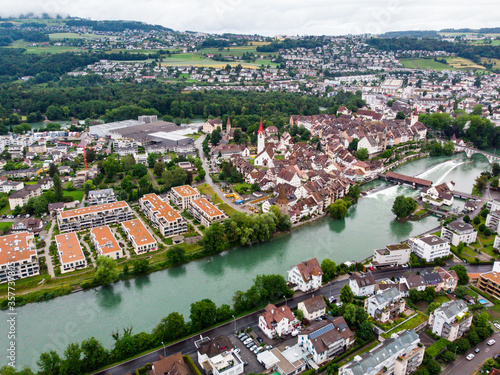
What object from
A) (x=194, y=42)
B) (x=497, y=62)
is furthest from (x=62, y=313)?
(x=194, y=42)

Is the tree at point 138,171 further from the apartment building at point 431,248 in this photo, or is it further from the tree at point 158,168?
the apartment building at point 431,248

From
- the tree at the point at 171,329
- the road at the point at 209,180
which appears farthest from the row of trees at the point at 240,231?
the tree at the point at 171,329

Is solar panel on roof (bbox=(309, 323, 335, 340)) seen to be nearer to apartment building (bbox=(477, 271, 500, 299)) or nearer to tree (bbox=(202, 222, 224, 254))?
apartment building (bbox=(477, 271, 500, 299))

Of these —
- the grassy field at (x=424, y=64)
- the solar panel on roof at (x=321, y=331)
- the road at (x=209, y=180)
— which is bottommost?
the road at (x=209, y=180)

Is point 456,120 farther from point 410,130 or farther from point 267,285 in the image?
point 267,285

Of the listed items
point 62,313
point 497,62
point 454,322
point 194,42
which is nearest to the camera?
point 454,322

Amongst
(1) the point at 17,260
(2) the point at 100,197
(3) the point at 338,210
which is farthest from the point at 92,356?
(3) the point at 338,210

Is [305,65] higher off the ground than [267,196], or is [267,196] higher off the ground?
[305,65]
